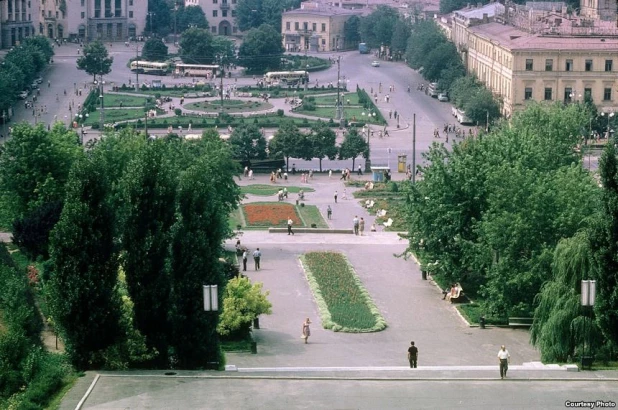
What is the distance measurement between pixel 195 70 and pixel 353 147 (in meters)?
54.8

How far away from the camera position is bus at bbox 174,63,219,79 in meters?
136

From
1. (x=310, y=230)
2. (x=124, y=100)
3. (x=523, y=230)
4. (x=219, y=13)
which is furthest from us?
(x=219, y=13)

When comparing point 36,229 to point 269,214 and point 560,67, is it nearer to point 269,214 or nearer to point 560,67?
point 269,214

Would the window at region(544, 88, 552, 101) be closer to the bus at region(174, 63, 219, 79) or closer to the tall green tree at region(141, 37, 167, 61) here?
the bus at region(174, 63, 219, 79)

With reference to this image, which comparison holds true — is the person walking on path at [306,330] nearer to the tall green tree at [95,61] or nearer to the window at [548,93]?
the window at [548,93]

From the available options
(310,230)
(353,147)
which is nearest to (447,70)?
(353,147)

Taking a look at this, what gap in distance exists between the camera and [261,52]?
5428 inches

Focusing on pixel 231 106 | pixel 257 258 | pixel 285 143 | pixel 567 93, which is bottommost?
pixel 257 258

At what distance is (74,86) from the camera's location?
407 feet

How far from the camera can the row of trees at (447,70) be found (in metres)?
100

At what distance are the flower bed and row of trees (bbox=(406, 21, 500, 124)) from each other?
41119 millimetres

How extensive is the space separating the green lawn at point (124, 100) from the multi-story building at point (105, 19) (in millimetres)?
46676

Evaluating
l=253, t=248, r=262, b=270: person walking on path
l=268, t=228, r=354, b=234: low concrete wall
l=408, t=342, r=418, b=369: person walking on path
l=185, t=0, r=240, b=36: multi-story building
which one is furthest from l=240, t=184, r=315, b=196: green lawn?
l=185, t=0, r=240, b=36: multi-story building

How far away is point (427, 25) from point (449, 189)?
86.7 m
